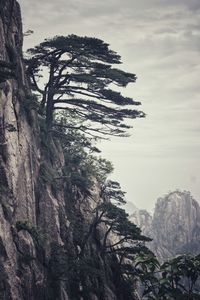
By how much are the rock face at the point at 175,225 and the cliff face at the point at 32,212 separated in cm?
6803

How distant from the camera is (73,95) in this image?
109ft

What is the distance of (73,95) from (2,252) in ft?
56.7

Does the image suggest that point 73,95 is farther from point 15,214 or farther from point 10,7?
point 15,214

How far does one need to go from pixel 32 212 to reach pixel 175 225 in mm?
80983

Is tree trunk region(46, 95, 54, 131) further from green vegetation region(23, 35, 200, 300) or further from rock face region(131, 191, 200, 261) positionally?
rock face region(131, 191, 200, 261)

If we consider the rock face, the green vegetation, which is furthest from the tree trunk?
the rock face

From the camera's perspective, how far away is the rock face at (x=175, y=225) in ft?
315

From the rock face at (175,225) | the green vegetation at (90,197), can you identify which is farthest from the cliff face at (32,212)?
the rock face at (175,225)

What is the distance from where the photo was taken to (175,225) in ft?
328

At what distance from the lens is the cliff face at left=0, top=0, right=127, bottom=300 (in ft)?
67.9

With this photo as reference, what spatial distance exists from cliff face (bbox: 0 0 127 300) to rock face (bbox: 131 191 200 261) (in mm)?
68032

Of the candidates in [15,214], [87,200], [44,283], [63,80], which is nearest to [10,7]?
[63,80]

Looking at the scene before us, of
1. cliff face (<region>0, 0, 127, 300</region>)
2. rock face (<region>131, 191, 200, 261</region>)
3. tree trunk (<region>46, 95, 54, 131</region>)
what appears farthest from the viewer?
rock face (<region>131, 191, 200, 261</region>)

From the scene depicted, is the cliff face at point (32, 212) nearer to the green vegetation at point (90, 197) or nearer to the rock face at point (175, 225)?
the green vegetation at point (90, 197)
